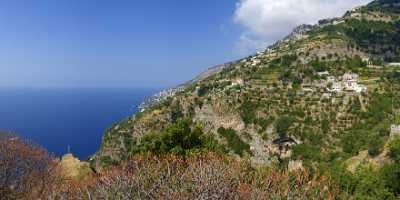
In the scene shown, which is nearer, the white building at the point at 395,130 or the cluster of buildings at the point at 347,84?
the white building at the point at 395,130

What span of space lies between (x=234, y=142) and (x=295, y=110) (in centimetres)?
1178

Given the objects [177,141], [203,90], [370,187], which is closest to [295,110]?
[203,90]

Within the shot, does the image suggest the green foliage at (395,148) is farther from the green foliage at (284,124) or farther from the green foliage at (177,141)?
the green foliage at (284,124)

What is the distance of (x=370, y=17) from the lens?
426 ft

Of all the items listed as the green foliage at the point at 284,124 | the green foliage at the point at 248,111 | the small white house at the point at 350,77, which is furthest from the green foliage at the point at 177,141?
the small white house at the point at 350,77

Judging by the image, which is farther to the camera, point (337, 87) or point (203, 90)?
point (203, 90)

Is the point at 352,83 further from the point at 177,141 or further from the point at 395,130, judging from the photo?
the point at 177,141

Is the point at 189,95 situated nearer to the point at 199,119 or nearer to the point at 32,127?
the point at 199,119

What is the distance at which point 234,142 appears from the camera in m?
74.2

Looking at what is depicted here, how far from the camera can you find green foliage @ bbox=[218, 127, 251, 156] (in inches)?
2857

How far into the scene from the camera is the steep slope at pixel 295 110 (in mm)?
68444

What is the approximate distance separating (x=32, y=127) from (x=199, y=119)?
4646 inches

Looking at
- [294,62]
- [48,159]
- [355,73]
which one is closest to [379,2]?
[294,62]

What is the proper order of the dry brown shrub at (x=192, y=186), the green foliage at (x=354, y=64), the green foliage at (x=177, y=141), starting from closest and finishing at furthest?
the dry brown shrub at (x=192, y=186)
the green foliage at (x=177, y=141)
the green foliage at (x=354, y=64)
